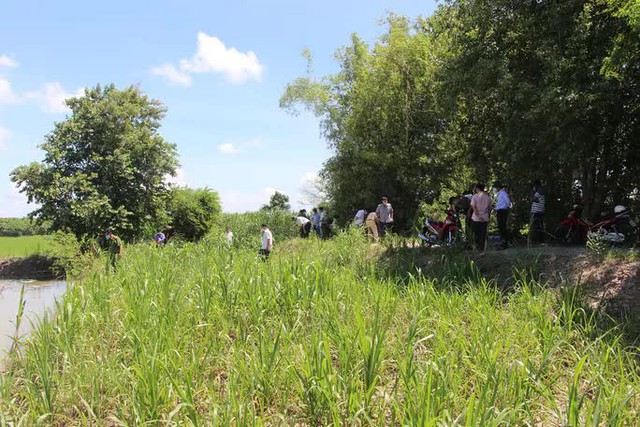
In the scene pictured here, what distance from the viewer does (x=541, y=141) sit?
9281 mm

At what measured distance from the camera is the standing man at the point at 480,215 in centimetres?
869

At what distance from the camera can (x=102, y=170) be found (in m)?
21.8

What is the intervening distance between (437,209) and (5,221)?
63903 mm

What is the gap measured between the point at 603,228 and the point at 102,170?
20583 millimetres

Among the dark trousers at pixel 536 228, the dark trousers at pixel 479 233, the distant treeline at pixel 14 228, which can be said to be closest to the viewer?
the dark trousers at pixel 479 233

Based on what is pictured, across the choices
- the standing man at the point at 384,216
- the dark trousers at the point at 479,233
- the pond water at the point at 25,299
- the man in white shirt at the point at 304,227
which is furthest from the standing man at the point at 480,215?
the man in white shirt at the point at 304,227

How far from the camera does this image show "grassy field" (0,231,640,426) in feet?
9.68

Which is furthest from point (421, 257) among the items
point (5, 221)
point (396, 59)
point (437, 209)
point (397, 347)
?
point (5, 221)

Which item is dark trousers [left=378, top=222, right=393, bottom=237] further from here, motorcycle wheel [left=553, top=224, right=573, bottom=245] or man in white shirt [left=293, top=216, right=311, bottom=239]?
man in white shirt [left=293, top=216, right=311, bottom=239]

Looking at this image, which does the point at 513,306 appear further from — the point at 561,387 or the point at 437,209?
the point at 437,209

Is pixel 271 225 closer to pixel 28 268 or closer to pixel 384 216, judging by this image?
pixel 384 216

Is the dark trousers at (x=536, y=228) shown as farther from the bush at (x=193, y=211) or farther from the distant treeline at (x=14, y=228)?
the distant treeline at (x=14, y=228)

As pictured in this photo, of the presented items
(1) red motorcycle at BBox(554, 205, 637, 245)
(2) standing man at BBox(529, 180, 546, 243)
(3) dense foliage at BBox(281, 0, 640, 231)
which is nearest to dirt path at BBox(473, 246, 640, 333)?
(1) red motorcycle at BBox(554, 205, 637, 245)

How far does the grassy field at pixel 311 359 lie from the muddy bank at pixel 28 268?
18767 millimetres
